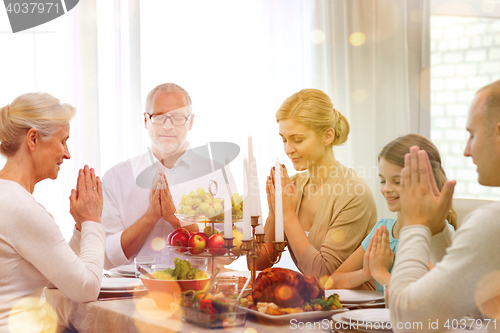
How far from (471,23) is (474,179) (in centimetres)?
124

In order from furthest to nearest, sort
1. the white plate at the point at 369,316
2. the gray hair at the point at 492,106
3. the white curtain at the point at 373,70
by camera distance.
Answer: the white curtain at the point at 373,70 → the white plate at the point at 369,316 → the gray hair at the point at 492,106

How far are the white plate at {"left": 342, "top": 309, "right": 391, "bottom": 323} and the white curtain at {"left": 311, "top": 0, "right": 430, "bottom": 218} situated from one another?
2354 mm

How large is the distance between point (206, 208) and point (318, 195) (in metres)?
0.74

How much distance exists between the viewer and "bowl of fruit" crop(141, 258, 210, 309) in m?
1.14

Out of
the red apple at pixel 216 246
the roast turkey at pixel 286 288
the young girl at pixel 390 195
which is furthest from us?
the young girl at pixel 390 195

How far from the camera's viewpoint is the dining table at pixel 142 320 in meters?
0.96

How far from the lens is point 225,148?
116 inches

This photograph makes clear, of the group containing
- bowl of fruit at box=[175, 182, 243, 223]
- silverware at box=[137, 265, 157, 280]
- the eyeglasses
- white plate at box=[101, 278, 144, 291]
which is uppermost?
the eyeglasses

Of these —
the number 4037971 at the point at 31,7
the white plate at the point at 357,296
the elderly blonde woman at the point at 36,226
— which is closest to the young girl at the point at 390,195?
the white plate at the point at 357,296

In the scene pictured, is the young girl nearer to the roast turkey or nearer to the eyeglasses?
the roast turkey

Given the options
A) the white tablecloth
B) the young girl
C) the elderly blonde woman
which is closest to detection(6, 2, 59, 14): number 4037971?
the elderly blonde woman

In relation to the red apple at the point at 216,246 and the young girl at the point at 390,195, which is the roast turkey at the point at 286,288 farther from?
the young girl at the point at 390,195

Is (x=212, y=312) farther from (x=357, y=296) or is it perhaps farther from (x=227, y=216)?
(x=357, y=296)

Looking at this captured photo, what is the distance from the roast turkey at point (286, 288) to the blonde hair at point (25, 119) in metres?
0.83
